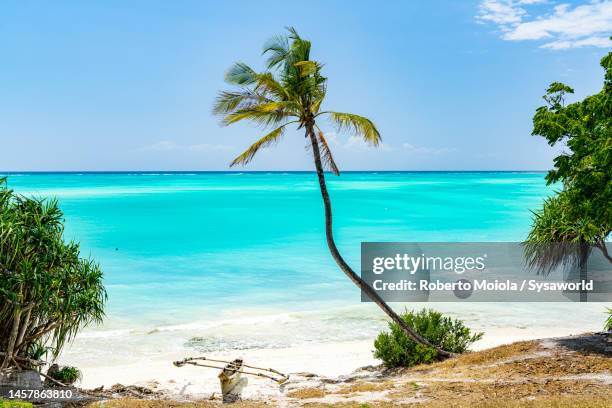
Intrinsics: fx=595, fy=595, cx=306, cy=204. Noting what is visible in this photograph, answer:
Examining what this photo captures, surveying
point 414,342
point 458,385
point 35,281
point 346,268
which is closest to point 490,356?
point 414,342

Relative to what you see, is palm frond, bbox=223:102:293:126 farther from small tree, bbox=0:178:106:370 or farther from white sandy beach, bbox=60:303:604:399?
white sandy beach, bbox=60:303:604:399

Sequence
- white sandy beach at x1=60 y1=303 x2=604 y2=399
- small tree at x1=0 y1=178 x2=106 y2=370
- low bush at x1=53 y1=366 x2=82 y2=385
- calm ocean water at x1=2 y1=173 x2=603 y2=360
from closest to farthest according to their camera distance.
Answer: small tree at x1=0 y1=178 x2=106 y2=370 → low bush at x1=53 y1=366 x2=82 y2=385 → white sandy beach at x1=60 y1=303 x2=604 y2=399 → calm ocean water at x1=2 y1=173 x2=603 y2=360

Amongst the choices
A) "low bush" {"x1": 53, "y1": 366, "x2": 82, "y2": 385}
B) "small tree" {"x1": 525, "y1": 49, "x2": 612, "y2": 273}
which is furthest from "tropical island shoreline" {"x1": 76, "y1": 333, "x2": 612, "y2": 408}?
"small tree" {"x1": 525, "y1": 49, "x2": 612, "y2": 273}

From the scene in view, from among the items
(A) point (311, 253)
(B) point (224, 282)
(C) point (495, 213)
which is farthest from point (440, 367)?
(C) point (495, 213)

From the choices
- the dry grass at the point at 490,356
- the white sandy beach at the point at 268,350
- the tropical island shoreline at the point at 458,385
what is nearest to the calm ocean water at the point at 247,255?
the white sandy beach at the point at 268,350

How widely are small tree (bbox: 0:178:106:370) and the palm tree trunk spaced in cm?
491

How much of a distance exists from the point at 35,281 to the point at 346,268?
254 inches

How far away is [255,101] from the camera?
12711mm

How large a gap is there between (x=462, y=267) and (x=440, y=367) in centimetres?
2398

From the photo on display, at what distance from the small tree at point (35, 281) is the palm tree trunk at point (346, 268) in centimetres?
491

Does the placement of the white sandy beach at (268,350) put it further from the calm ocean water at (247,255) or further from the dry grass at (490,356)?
the dry grass at (490,356)

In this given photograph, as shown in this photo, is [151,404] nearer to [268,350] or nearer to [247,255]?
[268,350]

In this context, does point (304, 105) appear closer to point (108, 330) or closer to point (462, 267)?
point (108, 330)

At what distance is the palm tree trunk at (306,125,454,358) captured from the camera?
41.5ft
